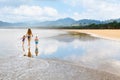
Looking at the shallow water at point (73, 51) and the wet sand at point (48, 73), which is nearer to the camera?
the wet sand at point (48, 73)

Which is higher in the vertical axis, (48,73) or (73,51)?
(48,73)

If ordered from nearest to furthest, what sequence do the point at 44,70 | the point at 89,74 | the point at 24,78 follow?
the point at 24,78, the point at 89,74, the point at 44,70

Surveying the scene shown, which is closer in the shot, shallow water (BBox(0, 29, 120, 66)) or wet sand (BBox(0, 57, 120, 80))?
wet sand (BBox(0, 57, 120, 80))

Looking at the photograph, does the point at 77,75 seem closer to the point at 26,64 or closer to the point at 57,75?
the point at 57,75

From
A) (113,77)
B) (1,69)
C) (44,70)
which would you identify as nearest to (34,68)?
(44,70)

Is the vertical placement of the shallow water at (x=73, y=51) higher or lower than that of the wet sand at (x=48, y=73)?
lower

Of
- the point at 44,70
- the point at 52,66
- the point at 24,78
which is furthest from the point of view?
the point at 52,66

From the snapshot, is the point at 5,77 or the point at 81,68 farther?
the point at 81,68

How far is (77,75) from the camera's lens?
13508 millimetres

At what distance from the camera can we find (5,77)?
1286 cm

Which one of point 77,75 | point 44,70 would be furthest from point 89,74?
point 44,70

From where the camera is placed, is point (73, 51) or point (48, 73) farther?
point (73, 51)

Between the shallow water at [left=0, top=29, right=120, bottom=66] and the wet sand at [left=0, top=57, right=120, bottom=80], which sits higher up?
the wet sand at [left=0, top=57, right=120, bottom=80]

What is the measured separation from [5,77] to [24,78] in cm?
103
